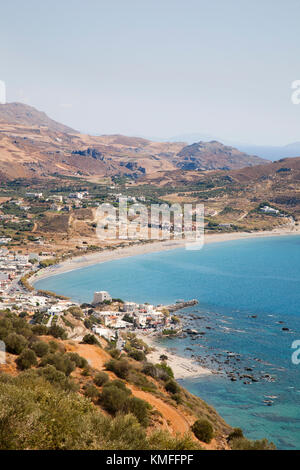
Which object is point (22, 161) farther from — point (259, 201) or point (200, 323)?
point (200, 323)

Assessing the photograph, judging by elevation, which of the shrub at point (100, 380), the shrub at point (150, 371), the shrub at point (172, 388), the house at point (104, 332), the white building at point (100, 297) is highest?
the shrub at point (100, 380)

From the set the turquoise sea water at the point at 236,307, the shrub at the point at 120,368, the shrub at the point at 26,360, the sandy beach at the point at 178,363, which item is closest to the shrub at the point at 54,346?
the shrub at the point at 120,368

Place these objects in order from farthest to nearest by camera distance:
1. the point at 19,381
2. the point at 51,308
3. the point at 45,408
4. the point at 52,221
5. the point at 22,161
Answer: the point at 22,161
the point at 52,221
the point at 51,308
the point at 19,381
the point at 45,408

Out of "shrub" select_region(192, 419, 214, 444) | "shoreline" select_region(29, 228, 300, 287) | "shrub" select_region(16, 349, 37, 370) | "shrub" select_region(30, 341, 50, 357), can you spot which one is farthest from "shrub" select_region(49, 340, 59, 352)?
"shoreline" select_region(29, 228, 300, 287)

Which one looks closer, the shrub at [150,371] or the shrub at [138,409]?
the shrub at [138,409]

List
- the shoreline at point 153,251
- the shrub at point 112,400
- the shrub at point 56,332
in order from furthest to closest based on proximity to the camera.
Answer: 1. the shoreline at point 153,251
2. the shrub at point 56,332
3. the shrub at point 112,400

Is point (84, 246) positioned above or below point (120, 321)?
above

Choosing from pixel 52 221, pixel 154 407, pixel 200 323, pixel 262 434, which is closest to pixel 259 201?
pixel 52 221

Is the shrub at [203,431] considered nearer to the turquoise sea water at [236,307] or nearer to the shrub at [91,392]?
the shrub at [91,392]
